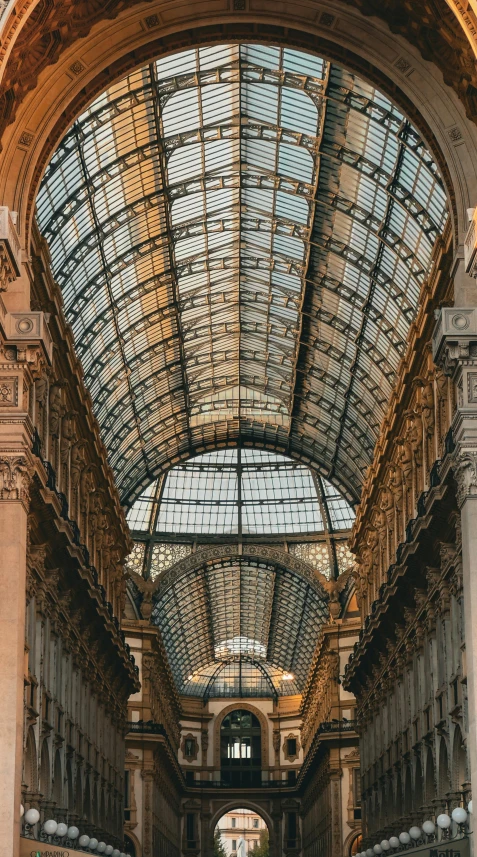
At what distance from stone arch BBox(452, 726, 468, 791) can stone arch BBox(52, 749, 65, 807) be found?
47.3 ft

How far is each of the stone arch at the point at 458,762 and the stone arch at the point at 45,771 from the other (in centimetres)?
1320

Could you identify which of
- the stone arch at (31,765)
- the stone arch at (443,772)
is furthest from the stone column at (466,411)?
the stone arch at (31,765)

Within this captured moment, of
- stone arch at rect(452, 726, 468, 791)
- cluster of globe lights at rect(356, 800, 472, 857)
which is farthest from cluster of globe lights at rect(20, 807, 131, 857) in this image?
stone arch at rect(452, 726, 468, 791)

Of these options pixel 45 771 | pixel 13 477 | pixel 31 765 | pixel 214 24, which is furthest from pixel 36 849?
pixel 214 24

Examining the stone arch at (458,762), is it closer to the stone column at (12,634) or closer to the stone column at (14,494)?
the stone column at (14,494)

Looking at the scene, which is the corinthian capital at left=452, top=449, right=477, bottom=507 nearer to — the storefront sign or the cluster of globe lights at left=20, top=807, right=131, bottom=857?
the storefront sign

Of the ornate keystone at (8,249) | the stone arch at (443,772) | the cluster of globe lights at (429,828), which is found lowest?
the cluster of globe lights at (429,828)

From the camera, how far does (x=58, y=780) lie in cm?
4684

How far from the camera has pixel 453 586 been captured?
4066 centimetres

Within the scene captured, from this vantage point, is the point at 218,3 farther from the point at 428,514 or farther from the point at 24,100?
the point at 428,514

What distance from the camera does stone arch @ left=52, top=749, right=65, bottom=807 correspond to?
46312mm

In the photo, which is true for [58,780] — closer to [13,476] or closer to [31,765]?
[31,765]

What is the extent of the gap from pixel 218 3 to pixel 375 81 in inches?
176

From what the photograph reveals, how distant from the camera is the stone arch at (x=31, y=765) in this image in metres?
39.3
